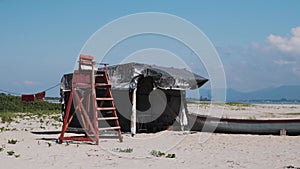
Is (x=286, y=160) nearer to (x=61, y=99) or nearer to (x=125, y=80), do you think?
(x=125, y=80)

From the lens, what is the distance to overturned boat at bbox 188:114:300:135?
1477cm

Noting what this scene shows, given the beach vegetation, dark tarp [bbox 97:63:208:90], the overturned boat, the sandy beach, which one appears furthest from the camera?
the beach vegetation

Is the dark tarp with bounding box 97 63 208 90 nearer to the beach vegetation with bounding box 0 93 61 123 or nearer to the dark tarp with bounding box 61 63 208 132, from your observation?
the dark tarp with bounding box 61 63 208 132

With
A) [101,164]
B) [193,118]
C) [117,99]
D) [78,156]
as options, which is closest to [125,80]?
[117,99]

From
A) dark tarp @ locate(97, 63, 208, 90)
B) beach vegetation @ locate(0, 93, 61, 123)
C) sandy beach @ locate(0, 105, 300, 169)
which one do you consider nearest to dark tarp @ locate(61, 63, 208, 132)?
dark tarp @ locate(97, 63, 208, 90)

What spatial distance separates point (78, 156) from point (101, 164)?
1.26 metres

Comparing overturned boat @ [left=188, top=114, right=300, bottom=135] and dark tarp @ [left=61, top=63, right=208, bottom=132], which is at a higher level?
dark tarp @ [left=61, top=63, right=208, bottom=132]

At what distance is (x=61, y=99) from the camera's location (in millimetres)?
16250

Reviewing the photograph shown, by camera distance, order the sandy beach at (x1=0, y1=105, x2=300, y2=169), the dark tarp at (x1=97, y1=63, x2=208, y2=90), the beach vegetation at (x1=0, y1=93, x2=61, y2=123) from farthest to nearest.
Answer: the beach vegetation at (x1=0, y1=93, x2=61, y2=123)
the dark tarp at (x1=97, y1=63, x2=208, y2=90)
the sandy beach at (x1=0, y1=105, x2=300, y2=169)

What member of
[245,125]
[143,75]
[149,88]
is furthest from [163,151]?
[245,125]

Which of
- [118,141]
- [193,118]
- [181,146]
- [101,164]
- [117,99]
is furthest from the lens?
[193,118]

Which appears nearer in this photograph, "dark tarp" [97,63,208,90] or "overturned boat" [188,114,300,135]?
"dark tarp" [97,63,208,90]

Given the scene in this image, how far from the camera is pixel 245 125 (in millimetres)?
15461

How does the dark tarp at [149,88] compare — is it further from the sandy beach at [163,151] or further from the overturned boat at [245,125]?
the sandy beach at [163,151]
